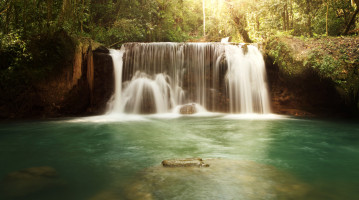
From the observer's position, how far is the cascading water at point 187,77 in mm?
13141

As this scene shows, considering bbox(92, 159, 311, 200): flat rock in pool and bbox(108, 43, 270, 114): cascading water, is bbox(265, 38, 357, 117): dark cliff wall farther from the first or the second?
bbox(92, 159, 311, 200): flat rock in pool

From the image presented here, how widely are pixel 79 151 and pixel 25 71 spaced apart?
261 inches

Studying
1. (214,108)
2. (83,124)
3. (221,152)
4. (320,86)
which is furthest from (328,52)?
(83,124)

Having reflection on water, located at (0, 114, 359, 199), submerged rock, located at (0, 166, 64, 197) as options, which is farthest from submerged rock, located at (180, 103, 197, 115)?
submerged rock, located at (0, 166, 64, 197)

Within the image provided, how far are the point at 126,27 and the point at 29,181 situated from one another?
1397 cm

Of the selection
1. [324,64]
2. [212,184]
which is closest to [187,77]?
[324,64]

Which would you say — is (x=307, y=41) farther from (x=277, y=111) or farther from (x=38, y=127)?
(x=38, y=127)

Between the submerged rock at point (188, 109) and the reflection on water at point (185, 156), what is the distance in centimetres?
256

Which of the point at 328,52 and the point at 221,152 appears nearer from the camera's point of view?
the point at 221,152

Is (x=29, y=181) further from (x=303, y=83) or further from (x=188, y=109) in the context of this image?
(x=303, y=83)

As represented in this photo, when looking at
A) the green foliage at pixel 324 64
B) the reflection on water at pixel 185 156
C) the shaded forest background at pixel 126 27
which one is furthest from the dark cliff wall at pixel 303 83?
the reflection on water at pixel 185 156

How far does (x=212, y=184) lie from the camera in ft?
12.9

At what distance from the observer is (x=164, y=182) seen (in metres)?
3.97

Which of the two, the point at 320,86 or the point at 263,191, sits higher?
the point at 320,86
